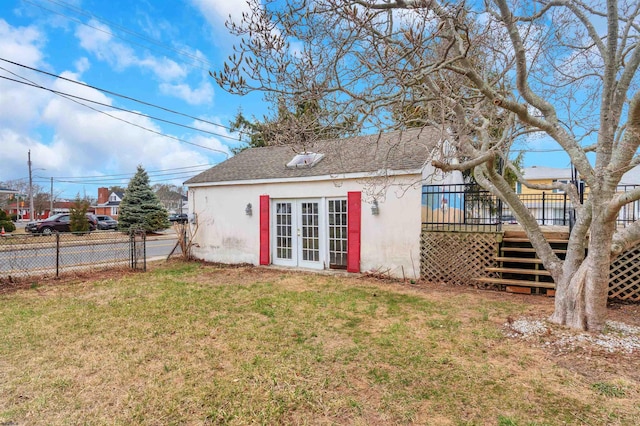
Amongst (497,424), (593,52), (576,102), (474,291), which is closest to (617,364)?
(497,424)

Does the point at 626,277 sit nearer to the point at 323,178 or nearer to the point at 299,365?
the point at 299,365

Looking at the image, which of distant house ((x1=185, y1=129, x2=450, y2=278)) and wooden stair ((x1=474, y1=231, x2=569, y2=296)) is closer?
wooden stair ((x1=474, y1=231, x2=569, y2=296))

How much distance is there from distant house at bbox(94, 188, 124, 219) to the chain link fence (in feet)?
160

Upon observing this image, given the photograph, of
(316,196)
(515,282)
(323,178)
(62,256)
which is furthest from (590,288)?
(62,256)

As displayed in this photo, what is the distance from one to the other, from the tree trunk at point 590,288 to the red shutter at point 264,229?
735 cm

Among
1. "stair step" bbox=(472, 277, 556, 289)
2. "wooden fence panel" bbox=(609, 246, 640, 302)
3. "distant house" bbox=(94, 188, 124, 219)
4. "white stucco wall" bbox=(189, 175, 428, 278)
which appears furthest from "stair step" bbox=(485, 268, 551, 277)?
"distant house" bbox=(94, 188, 124, 219)

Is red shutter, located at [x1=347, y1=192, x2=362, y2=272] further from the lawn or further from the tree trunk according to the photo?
the tree trunk

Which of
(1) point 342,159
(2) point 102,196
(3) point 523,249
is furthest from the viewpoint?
(2) point 102,196

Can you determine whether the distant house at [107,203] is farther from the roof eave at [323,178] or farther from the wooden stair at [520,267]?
the wooden stair at [520,267]

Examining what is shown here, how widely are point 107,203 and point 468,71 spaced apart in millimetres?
64399

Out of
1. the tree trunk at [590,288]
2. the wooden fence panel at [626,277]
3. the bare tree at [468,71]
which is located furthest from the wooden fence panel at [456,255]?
the tree trunk at [590,288]

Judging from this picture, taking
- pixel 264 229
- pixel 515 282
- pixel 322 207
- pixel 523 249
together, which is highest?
pixel 322 207

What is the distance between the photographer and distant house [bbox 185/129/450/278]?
8109 mm

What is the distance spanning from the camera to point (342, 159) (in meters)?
9.39
